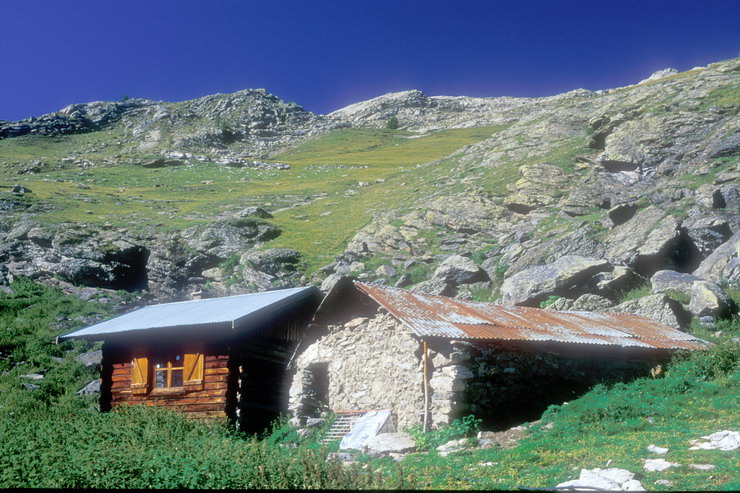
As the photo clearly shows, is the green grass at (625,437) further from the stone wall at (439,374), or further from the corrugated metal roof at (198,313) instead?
the corrugated metal roof at (198,313)

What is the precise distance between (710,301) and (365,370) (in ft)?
45.6

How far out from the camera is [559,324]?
16.9m

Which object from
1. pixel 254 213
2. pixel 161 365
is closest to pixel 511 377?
pixel 161 365

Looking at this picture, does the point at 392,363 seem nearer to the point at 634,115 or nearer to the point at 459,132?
the point at 634,115

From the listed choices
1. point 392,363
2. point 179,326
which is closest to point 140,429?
point 179,326

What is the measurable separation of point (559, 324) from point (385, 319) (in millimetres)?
6062

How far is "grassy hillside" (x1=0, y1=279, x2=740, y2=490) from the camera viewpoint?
323 inches

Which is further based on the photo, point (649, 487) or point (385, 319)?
point (385, 319)

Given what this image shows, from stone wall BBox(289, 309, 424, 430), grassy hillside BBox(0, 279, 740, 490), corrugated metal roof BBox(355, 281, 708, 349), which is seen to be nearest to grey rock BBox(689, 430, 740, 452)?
grassy hillside BBox(0, 279, 740, 490)

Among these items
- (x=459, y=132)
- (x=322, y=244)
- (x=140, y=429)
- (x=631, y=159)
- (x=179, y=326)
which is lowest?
(x=140, y=429)

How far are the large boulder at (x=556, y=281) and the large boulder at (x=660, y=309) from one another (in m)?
2.01

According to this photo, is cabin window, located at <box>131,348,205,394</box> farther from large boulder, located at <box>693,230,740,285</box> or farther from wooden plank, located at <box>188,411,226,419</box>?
large boulder, located at <box>693,230,740,285</box>

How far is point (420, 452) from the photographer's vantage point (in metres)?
11.8

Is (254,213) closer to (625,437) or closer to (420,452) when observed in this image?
(420,452)
